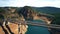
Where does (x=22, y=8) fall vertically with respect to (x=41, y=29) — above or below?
above

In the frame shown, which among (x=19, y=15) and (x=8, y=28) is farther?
(x=8, y=28)

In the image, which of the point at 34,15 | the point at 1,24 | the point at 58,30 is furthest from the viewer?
the point at 1,24

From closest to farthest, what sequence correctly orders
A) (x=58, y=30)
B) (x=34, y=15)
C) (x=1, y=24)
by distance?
(x=58, y=30) → (x=34, y=15) → (x=1, y=24)

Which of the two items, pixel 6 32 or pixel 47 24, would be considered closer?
pixel 47 24

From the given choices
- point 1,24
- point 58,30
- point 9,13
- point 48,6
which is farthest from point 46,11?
point 1,24

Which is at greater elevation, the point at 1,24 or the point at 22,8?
the point at 22,8

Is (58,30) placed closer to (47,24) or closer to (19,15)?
(47,24)

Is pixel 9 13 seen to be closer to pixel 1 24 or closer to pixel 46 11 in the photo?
pixel 1 24

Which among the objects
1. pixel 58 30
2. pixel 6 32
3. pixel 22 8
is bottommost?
pixel 6 32

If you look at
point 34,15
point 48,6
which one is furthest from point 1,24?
point 48,6
